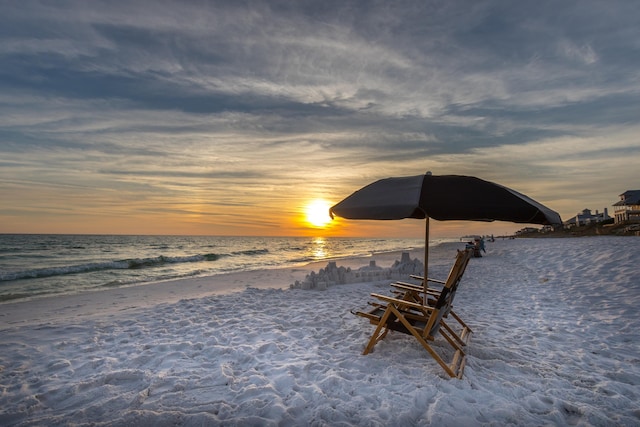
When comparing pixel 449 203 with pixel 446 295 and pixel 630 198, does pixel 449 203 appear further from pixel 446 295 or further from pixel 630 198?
pixel 630 198

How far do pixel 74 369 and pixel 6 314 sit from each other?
588 cm

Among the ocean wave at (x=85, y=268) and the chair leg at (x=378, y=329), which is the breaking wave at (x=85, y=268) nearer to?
the ocean wave at (x=85, y=268)

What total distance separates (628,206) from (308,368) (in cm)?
5790

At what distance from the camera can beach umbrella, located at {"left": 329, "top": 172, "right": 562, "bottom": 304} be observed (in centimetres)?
338

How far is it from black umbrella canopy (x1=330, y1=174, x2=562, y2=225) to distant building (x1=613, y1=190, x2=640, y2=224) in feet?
167

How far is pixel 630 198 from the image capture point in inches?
1670

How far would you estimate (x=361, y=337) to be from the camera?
4.86m

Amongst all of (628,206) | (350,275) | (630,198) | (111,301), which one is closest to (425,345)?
(350,275)

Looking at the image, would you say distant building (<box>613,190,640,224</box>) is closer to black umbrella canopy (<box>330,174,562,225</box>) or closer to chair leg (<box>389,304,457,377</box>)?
black umbrella canopy (<box>330,174,562,225</box>)

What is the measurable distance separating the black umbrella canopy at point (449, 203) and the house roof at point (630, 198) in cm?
5359

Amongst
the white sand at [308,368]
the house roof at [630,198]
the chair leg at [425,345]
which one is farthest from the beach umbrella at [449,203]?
the house roof at [630,198]

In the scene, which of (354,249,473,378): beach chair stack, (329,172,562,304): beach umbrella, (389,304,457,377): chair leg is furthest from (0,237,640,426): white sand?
(329,172,562,304): beach umbrella

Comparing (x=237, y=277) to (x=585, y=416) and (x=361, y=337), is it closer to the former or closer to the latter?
(x=361, y=337)

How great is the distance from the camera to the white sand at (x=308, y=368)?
2.92 meters
